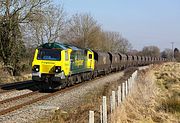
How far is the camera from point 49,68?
877 inches

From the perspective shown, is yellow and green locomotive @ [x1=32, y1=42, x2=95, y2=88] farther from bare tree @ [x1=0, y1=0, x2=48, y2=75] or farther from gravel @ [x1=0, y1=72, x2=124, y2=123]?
bare tree @ [x1=0, y1=0, x2=48, y2=75]

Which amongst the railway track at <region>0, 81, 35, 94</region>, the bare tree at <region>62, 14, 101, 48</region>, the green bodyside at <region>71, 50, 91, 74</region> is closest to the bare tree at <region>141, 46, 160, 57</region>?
the bare tree at <region>62, 14, 101, 48</region>

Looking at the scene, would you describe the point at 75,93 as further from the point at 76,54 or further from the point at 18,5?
the point at 18,5

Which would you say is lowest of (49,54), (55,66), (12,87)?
(12,87)

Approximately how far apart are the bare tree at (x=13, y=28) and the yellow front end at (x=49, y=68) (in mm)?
15902

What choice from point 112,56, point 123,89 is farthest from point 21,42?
point 123,89

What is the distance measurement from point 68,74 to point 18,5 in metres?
18.6

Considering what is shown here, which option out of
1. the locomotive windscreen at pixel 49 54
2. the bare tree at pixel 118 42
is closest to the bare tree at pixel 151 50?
the bare tree at pixel 118 42

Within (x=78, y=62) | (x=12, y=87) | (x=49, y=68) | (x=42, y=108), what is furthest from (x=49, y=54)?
(x=42, y=108)

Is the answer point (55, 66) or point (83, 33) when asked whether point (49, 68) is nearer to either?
point (55, 66)

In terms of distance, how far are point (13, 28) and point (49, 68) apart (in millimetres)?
17717

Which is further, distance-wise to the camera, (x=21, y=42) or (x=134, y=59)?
(x=134, y=59)

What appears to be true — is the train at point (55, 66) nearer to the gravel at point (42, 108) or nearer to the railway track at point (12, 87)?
the railway track at point (12, 87)

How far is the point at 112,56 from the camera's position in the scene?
5025 centimetres
